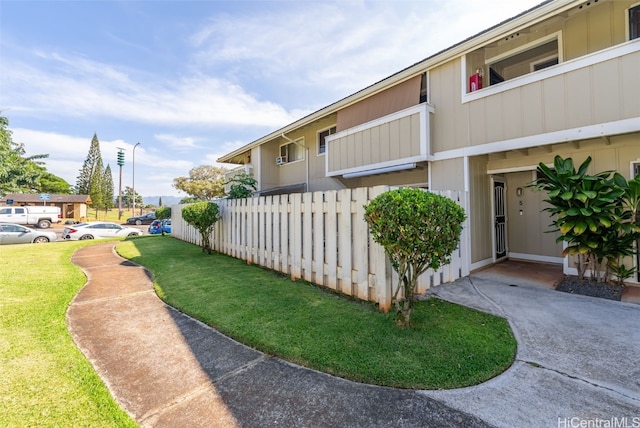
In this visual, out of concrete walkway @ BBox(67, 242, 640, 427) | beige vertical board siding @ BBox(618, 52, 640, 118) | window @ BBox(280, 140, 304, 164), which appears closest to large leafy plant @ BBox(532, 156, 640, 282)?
beige vertical board siding @ BBox(618, 52, 640, 118)

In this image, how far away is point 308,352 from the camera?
10.1 ft

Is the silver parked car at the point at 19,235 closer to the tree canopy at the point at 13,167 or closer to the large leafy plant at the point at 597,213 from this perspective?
the tree canopy at the point at 13,167

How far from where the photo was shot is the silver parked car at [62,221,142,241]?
1686 centimetres

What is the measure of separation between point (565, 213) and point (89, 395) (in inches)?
287

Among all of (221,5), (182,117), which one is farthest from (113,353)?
(182,117)

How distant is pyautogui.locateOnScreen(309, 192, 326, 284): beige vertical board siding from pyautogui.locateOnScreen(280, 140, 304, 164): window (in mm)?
8277

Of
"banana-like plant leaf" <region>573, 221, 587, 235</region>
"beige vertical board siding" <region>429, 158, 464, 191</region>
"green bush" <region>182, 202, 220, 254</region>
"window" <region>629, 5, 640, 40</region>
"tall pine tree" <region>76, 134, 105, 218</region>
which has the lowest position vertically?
"banana-like plant leaf" <region>573, 221, 587, 235</region>

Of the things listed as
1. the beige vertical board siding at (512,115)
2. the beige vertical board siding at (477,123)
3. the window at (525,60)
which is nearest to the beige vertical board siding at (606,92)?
the beige vertical board siding at (512,115)

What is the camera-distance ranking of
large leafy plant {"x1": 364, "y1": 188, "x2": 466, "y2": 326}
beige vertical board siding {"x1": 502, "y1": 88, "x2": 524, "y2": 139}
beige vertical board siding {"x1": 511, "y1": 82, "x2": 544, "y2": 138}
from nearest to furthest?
1. large leafy plant {"x1": 364, "y1": 188, "x2": 466, "y2": 326}
2. beige vertical board siding {"x1": 511, "y1": 82, "x2": 544, "y2": 138}
3. beige vertical board siding {"x1": 502, "y1": 88, "x2": 524, "y2": 139}

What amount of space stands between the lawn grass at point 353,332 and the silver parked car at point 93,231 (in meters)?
16.0

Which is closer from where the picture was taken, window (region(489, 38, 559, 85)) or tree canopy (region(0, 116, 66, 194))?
window (region(489, 38, 559, 85))

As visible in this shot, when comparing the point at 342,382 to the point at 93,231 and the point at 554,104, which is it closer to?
the point at 554,104

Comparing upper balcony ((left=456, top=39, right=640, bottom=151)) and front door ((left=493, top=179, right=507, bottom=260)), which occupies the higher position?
upper balcony ((left=456, top=39, right=640, bottom=151))

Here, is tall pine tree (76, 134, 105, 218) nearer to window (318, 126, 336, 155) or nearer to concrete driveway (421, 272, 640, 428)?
window (318, 126, 336, 155)
